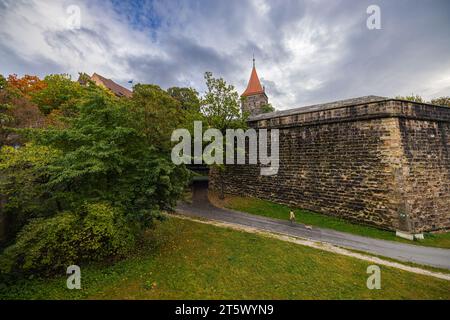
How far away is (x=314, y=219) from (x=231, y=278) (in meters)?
8.08

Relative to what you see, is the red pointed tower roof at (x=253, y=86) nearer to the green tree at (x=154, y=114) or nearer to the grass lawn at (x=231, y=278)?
the green tree at (x=154, y=114)

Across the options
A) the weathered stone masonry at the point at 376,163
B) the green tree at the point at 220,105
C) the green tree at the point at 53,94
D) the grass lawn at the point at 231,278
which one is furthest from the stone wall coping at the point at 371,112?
the green tree at the point at 53,94

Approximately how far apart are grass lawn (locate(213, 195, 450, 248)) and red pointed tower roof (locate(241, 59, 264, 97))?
1217 inches

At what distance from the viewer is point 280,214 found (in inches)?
515

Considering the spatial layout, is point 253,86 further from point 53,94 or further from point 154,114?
point 154,114

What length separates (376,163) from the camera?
11.2 m

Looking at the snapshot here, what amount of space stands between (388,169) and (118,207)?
13157 millimetres

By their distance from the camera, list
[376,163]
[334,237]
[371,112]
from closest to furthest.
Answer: [334,237] < [376,163] < [371,112]

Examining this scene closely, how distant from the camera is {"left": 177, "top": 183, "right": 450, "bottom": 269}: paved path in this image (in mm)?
8109

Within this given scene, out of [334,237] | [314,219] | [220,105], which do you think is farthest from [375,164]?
[220,105]

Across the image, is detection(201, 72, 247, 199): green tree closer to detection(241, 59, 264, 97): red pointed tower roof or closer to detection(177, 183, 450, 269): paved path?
detection(177, 183, 450, 269): paved path

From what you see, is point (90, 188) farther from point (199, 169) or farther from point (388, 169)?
point (199, 169)

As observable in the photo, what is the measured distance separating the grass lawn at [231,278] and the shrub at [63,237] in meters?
0.80

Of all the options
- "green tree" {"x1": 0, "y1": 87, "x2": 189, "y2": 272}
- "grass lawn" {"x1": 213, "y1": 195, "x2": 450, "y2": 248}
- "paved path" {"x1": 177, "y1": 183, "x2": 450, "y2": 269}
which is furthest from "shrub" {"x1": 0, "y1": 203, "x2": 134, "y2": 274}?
"grass lawn" {"x1": 213, "y1": 195, "x2": 450, "y2": 248}
